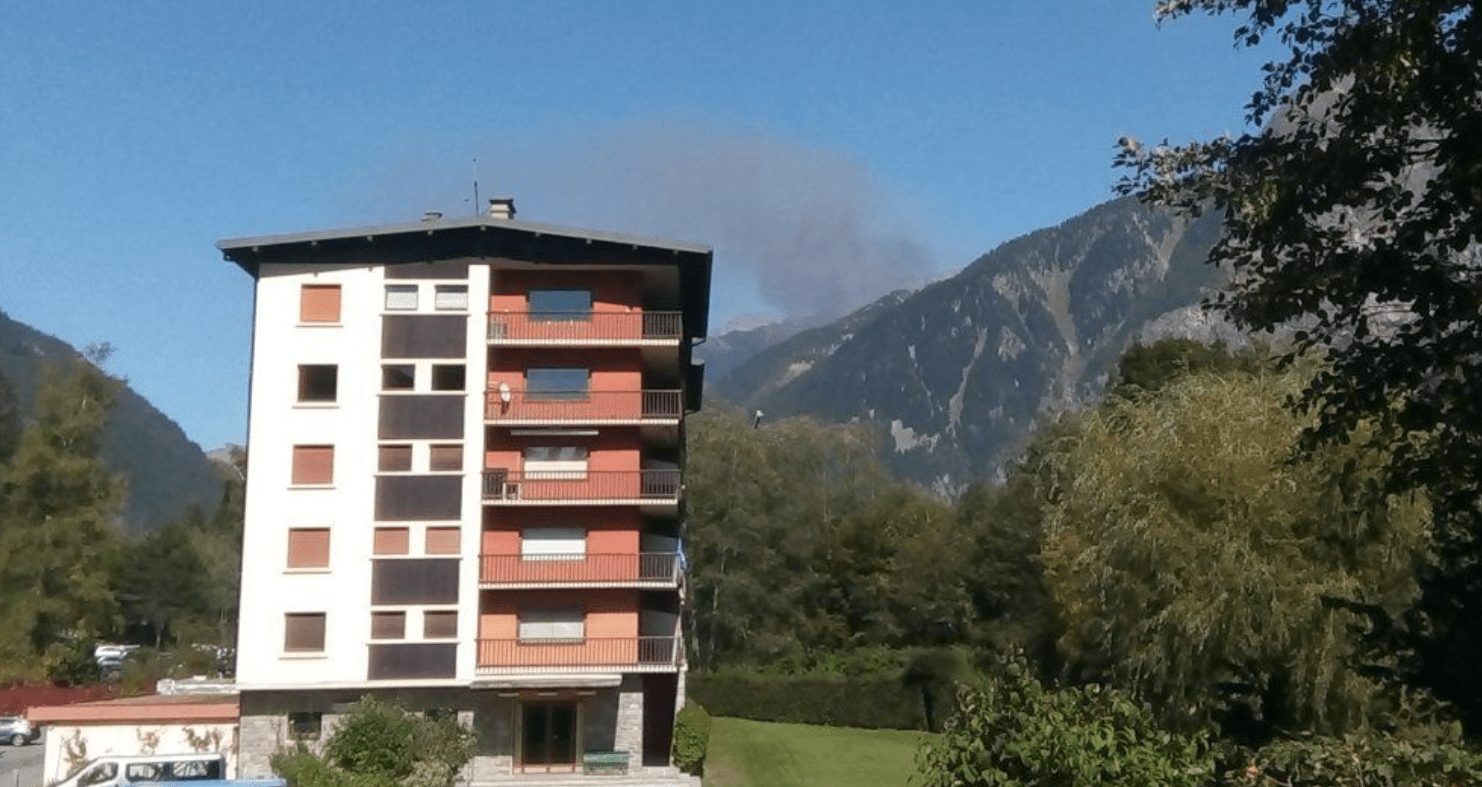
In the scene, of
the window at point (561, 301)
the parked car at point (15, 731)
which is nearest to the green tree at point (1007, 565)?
the window at point (561, 301)

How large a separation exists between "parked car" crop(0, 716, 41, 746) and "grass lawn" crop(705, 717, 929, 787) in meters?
25.4

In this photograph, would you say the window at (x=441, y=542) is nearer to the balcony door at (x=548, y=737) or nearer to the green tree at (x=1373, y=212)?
the balcony door at (x=548, y=737)

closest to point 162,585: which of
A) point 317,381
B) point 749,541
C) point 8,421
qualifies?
point 8,421

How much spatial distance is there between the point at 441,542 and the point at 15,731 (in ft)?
78.9

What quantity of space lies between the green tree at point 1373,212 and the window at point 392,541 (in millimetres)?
33629

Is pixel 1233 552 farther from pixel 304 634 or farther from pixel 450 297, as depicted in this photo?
pixel 304 634

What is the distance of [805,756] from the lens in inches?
1940

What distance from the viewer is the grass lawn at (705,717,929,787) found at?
4350 centimetres

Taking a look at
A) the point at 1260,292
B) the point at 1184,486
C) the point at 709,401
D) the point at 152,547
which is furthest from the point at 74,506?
the point at 1260,292

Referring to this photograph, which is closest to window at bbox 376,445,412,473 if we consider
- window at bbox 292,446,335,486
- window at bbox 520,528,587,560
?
window at bbox 292,446,335,486

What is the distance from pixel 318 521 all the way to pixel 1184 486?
79.4 feet

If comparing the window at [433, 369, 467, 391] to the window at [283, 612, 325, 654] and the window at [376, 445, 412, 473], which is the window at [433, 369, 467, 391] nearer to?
the window at [376, 445, 412, 473]

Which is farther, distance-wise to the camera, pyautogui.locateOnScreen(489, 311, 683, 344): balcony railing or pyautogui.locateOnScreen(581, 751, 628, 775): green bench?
pyautogui.locateOnScreen(489, 311, 683, 344): balcony railing

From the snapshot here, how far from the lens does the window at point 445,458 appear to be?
4412 centimetres
